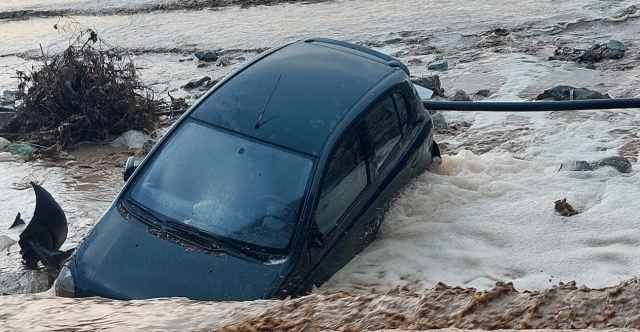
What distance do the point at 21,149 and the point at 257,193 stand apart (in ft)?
17.5

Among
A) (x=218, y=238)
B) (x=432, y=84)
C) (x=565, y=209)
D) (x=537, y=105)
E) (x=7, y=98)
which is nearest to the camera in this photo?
(x=218, y=238)

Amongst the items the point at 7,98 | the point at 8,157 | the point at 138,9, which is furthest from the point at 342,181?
the point at 138,9

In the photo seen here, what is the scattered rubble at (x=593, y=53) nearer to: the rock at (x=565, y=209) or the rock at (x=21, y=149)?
the rock at (x=565, y=209)

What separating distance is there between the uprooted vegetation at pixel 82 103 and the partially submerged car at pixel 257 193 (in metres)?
3.66

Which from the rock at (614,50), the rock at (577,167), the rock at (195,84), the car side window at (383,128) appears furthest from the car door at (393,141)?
the rock at (614,50)

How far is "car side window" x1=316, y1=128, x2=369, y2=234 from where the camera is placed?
5.23 meters

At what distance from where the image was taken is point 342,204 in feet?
17.8

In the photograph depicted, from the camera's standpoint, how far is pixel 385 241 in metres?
6.05

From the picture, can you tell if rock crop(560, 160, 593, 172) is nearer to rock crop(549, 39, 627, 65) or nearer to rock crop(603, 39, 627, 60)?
rock crop(549, 39, 627, 65)

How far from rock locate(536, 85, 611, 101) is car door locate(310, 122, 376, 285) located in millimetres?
4684

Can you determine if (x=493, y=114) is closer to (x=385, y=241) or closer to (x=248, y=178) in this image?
(x=385, y=241)

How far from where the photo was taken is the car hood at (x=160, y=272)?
4707mm

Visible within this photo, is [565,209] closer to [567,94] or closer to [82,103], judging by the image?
[567,94]

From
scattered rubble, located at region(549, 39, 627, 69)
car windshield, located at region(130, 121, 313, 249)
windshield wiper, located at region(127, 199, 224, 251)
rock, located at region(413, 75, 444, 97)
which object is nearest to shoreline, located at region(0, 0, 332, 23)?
scattered rubble, located at region(549, 39, 627, 69)
